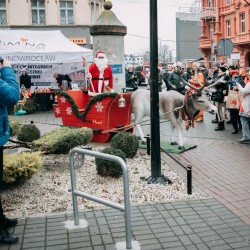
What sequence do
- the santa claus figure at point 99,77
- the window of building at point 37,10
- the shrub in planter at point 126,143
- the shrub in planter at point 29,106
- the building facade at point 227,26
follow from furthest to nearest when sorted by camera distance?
the building facade at point 227,26
the window of building at point 37,10
the shrub in planter at point 29,106
the santa claus figure at point 99,77
the shrub in planter at point 126,143

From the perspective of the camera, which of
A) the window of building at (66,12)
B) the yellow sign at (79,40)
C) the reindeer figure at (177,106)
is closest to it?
the reindeer figure at (177,106)

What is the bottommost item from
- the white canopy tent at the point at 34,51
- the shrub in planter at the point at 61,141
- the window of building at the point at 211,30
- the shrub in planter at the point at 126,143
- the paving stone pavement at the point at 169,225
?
the paving stone pavement at the point at 169,225

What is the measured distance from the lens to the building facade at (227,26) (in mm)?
39406

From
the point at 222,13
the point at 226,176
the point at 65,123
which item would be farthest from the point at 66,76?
the point at 222,13

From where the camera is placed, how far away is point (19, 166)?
18.6ft

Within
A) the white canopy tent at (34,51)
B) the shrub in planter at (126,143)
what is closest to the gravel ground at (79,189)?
the shrub in planter at (126,143)

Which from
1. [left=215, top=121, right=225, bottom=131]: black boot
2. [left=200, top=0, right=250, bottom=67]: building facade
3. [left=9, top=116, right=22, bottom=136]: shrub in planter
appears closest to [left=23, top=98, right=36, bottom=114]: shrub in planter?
[left=9, top=116, right=22, bottom=136]: shrub in planter

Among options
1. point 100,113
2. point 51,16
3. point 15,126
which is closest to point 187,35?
point 51,16

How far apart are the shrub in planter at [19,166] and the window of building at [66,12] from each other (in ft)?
89.3

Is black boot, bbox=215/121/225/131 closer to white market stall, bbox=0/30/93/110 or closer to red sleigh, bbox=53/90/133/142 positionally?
red sleigh, bbox=53/90/133/142

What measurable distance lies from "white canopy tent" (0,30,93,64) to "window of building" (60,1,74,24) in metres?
15.7

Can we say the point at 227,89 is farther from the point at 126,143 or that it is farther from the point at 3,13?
the point at 3,13

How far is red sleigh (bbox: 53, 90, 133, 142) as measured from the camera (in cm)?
900

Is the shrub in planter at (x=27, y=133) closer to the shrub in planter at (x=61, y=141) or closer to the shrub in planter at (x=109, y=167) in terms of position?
the shrub in planter at (x=61, y=141)
